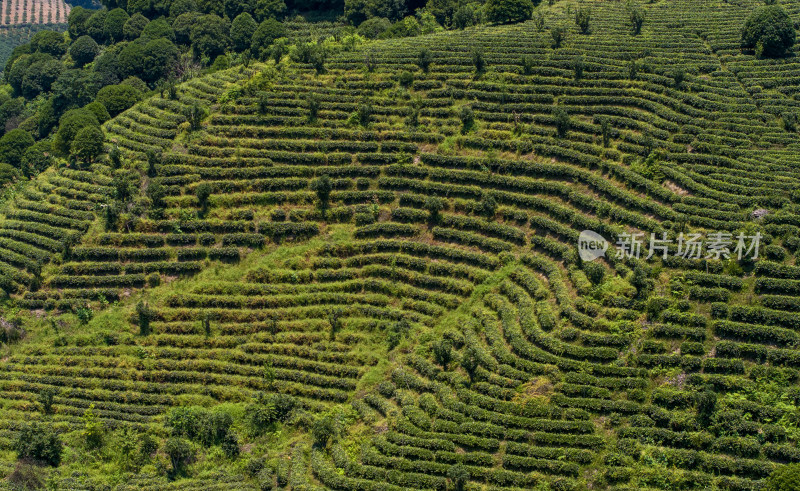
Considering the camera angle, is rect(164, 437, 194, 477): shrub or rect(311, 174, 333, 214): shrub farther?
rect(311, 174, 333, 214): shrub

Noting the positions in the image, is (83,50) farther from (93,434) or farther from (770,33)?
(770,33)

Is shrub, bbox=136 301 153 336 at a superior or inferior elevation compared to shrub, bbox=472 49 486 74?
inferior

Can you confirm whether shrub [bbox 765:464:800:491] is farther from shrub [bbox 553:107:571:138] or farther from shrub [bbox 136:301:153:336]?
shrub [bbox 136:301:153:336]

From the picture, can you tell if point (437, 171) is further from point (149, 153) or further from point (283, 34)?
point (283, 34)

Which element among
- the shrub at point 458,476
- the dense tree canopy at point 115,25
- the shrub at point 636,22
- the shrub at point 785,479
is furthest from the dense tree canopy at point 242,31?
the shrub at point 785,479

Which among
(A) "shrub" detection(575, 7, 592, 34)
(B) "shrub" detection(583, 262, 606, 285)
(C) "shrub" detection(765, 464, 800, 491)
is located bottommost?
(C) "shrub" detection(765, 464, 800, 491)

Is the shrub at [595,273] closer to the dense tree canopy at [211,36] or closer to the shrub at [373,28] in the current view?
the shrub at [373,28]

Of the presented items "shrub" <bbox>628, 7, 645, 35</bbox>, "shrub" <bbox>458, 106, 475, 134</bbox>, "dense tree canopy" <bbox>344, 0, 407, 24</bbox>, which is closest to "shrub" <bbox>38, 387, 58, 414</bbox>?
"shrub" <bbox>458, 106, 475, 134</bbox>

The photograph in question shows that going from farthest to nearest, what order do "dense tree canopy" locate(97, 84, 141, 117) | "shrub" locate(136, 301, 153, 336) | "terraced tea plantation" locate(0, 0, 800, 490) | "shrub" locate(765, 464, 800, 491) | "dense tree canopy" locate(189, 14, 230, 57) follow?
"dense tree canopy" locate(189, 14, 230, 57)
"dense tree canopy" locate(97, 84, 141, 117)
"shrub" locate(136, 301, 153, 336)
"terraced tea plantation" locate(0, 0, 800, 490)
"shrub" locate(765, 464, 800, 491)
